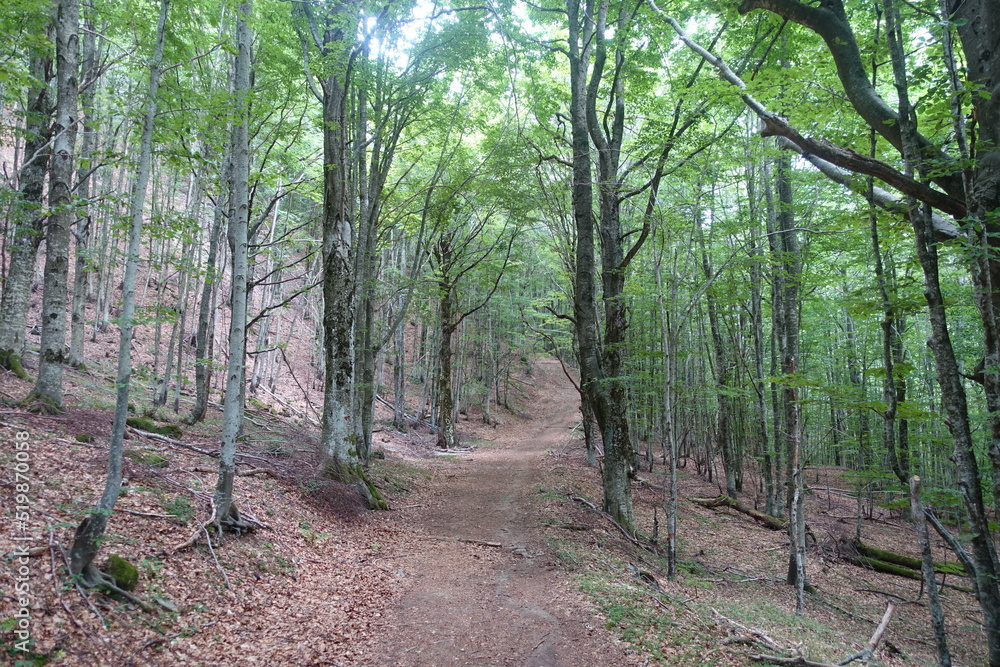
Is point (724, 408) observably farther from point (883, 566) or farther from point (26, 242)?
point (26, 242)

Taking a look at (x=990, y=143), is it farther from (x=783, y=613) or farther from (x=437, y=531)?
(x=437, y=531)

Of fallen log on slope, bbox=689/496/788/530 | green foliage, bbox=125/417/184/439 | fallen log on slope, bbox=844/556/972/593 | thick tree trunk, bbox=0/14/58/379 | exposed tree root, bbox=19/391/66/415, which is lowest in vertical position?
fallen log on slope, bbox=844/556/972/593

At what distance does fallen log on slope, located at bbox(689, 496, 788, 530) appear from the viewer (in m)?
12.3

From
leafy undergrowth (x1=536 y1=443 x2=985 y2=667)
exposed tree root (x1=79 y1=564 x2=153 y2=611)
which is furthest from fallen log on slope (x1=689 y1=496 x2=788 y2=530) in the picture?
exposed tree root (x1=79 y1=564 x2=153 y2=611)

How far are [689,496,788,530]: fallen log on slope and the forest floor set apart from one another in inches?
51.5

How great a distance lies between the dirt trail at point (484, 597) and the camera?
14.4 ft

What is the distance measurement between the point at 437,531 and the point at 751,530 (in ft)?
26.7

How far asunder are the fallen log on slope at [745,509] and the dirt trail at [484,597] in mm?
5477

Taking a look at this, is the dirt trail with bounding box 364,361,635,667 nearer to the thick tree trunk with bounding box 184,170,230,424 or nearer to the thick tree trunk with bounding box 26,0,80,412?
the thick tree trunk with bounding box 184,170,230,424

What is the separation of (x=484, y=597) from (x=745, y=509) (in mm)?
10006

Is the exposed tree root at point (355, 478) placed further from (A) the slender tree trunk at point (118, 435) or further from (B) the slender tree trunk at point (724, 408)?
(B) the slender tree trunk at point (724, 408)

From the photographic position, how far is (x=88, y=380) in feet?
35.6

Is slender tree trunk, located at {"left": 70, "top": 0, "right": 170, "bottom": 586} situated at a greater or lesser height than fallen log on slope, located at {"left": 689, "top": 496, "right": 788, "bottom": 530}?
greater

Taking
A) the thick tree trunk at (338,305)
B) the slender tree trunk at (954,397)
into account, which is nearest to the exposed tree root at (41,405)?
the thick tree trunk at (338,305)
